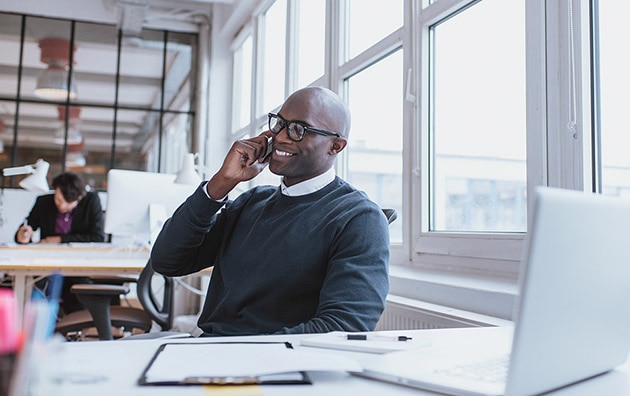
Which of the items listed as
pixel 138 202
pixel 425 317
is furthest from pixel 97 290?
pixel 425 317

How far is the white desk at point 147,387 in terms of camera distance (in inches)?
27.5

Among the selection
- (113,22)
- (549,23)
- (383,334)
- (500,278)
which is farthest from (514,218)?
(113,22)

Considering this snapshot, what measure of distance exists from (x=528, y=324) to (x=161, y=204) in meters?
2.86

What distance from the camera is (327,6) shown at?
12.4 ft

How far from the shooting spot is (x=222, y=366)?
79 cm

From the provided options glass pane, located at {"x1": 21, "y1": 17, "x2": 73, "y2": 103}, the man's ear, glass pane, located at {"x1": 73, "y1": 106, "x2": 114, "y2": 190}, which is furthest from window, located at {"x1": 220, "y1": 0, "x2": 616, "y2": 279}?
glass pane, located at {"x1": 21, "y1": 17, "x2": 73, "y2": 103}

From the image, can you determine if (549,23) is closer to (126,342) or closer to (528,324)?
(528,324)

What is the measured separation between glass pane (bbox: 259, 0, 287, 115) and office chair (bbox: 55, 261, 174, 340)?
2.41 meters

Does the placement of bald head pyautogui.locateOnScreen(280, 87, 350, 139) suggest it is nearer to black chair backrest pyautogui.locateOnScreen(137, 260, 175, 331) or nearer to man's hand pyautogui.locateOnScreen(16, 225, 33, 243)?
black chair backrest pyautogui.locateOnScreen(137, 260, 175, 331)

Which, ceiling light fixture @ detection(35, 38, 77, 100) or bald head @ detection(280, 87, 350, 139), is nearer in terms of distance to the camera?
bald head @ detection(280, 87, 350, 139)

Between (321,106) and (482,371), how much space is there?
98cm

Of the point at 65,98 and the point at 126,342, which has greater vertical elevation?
the point at 65,98

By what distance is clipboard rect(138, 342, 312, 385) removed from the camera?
2.40 feet

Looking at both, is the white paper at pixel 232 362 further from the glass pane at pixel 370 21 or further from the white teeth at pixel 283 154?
the glass pane at pixel 370 21
